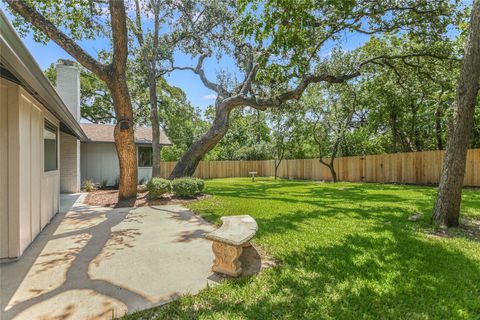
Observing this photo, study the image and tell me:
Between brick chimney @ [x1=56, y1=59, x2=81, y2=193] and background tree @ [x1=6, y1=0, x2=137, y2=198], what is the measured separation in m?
2.45

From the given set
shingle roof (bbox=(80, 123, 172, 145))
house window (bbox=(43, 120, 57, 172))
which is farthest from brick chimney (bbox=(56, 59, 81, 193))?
house window (bbox=(43, 120, 57, 172))

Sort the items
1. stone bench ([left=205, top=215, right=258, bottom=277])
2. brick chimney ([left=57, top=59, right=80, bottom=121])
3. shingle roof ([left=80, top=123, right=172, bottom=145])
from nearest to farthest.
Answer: stone bench ([left=205, top=215, right=258, bottom=277]) < brick chimney ([left=57, top=59, right=80, bottom=121]) < shingle roof ([left=80, top=123, right=172, bottom=145])

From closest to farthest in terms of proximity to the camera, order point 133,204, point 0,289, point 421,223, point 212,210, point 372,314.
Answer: point 372,314 → point 0,289 → point 421,223 → point 212,210 → point 133,204

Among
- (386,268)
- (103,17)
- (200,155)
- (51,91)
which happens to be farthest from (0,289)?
(103,17)

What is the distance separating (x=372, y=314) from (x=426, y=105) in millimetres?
16493

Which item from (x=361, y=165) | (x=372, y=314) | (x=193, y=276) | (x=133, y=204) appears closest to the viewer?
(x=372, y=314)

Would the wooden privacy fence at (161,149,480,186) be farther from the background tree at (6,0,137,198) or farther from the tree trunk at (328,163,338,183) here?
the background tree at (6,0,137,198)

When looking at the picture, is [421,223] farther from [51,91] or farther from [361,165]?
[361,165]

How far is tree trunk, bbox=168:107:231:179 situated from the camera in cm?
1085

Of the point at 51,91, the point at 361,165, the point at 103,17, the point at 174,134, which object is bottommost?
the point at 361,165

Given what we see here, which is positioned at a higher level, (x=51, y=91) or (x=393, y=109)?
(x=393, y=109)

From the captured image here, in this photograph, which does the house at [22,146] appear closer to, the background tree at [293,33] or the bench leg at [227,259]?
the bench leg at [227,259]

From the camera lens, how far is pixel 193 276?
3195 millimetres

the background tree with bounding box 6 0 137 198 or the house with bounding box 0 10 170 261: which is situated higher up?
the background tree with bounding box 6 0 137 198
